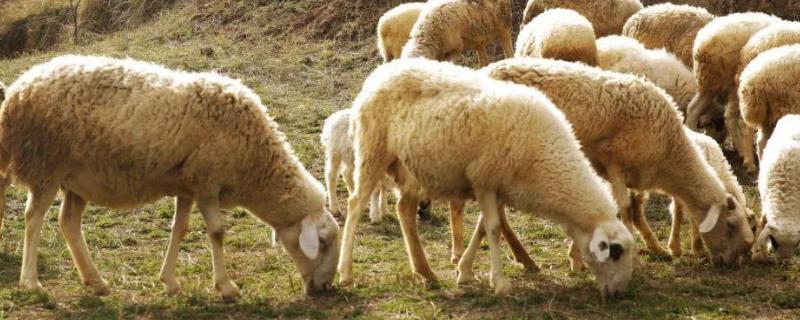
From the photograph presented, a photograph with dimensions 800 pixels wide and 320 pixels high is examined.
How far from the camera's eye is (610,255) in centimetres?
751

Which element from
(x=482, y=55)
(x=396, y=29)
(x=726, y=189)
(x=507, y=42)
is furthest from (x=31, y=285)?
(x=507, y=42)

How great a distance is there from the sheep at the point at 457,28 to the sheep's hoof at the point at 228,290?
6173 millimetres

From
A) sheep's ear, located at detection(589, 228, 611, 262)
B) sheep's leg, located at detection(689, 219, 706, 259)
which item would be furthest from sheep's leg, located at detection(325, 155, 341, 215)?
sheep's ear, located at detection(589, 228, 611, 262)

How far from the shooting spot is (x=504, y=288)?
7703 mm

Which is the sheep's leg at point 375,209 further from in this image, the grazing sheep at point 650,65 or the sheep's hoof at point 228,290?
the grazing sheep at point 650,65

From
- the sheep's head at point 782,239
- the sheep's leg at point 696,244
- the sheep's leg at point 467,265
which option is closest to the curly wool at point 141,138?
the sheep's leg at point 467,265

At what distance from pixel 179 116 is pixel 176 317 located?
4.33 feet

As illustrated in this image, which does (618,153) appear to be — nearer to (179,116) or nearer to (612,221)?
(612,221)

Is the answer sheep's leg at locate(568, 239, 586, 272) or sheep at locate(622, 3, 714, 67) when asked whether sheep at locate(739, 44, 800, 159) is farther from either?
sheep's leg at locate(568, 239, 586, 272)

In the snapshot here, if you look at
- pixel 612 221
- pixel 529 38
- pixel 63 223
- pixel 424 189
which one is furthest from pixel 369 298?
pixel 529 38

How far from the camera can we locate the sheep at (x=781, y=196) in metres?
8.82

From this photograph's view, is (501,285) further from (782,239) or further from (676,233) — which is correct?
(782,239)

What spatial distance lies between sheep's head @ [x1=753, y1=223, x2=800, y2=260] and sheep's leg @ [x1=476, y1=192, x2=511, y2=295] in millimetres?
2378

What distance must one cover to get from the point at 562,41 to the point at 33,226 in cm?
580
